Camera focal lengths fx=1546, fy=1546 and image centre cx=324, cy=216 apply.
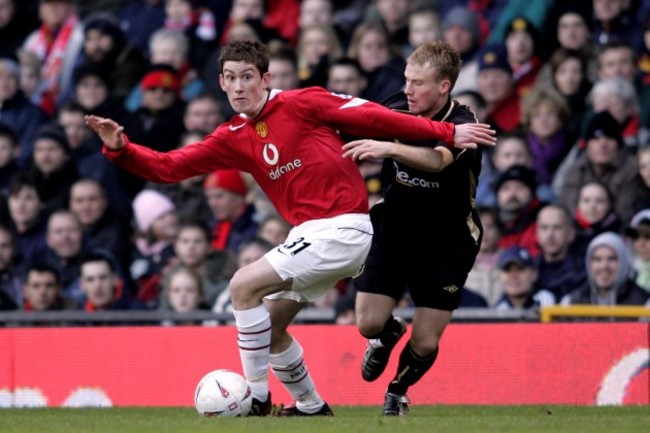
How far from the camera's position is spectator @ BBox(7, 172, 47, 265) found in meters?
15.1

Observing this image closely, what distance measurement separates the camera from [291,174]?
8.95 m

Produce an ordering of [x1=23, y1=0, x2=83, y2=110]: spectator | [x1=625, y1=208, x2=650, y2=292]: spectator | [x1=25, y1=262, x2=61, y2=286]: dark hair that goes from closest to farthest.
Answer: [x1=625, y1=208, x2=650, y2=292]: spectator, [x1=25, y1=262, x2=61, y2=286]: dark hair, [x1=23, y1=0, x2=83, y2=110]: spectator

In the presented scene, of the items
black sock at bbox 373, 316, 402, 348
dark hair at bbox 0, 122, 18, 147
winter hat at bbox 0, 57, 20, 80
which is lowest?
black sock at bbox 373, 316, 402, 348

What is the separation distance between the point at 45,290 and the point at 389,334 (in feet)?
16.7

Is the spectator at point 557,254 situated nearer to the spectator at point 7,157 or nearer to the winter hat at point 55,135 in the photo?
the winter hat at point 55,135

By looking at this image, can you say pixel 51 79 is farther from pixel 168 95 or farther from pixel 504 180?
pixel 504 180

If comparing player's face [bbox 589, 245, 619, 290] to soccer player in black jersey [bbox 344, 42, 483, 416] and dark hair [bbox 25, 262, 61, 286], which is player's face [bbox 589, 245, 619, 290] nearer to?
soccer player in black jersey [bbox 344, 42, 483, 416]

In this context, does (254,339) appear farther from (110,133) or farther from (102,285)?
(102,285)

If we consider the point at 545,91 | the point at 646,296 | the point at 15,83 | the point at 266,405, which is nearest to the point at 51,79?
the point at 15,83

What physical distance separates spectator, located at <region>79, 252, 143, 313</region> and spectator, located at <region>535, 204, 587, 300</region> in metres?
3.73

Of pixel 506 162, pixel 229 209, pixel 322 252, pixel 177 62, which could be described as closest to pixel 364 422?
pixel 322 252

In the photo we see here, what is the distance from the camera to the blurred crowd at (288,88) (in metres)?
12.9

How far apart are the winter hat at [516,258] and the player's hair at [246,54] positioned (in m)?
4.11

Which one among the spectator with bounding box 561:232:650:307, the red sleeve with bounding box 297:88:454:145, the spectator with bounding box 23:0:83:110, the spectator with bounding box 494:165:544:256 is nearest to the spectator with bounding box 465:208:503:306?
the spectator with bounding box 494:165:544:256
